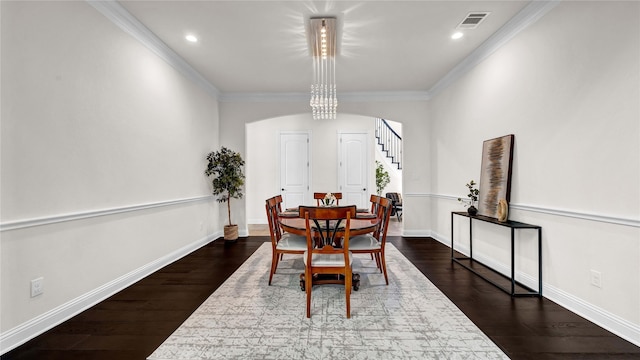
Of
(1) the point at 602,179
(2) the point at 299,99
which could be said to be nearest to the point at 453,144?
(1) the point at 602,179

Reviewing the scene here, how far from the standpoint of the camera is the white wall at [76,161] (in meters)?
1.88

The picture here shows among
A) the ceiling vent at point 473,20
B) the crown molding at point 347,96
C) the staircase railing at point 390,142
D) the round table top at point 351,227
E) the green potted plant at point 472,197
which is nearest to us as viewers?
the round table top at point 351,227

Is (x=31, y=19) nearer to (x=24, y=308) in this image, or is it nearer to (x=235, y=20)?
(x=235, y=20)

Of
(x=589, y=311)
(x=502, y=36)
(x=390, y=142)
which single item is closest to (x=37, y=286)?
(x=589, y=311)

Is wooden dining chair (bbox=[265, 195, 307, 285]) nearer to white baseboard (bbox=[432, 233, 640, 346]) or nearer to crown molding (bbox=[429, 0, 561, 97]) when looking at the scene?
white baseboard (bbox=[432, 233, 640, 346])

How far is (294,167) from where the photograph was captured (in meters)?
6.88

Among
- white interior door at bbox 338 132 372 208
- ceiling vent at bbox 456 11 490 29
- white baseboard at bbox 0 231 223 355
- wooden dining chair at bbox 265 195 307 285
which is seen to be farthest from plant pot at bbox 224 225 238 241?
ceiling vent at bbox 456 11 490 29

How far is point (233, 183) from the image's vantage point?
15.9 feet

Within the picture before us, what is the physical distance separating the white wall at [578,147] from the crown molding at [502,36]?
7 centimetres

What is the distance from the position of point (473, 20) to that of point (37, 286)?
4.60 metres

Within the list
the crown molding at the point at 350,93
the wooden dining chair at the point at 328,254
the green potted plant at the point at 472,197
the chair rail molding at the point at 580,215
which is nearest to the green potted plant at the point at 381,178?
the crown molding at the point at 350,93

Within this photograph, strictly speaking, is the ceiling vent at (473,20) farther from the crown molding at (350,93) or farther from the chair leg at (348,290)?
the chair leg at (348,290)

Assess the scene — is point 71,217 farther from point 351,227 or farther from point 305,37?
point 305,37

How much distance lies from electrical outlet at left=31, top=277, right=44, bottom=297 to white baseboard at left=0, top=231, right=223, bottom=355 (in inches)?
7.1
